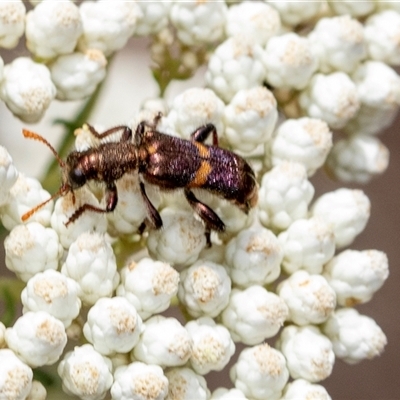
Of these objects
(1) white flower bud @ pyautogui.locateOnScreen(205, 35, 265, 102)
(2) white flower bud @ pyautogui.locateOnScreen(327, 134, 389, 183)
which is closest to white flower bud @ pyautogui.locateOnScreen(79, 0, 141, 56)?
(1) white flower bud @ pyautogui.locateOnScreen(205, 35, 265, 102)

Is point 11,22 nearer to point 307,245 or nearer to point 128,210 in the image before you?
point 128,210

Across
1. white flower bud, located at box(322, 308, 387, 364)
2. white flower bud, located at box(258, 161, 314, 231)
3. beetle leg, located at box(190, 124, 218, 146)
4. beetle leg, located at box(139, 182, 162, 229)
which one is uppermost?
beetle leg, located at box(190, 124, 218, 146)

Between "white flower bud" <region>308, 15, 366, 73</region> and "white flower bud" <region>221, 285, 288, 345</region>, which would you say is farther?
"white flower bud" <region>308, 15, 366, 73</region>

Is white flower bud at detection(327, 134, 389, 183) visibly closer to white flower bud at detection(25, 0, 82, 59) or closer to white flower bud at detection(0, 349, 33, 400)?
white flower bud at detection(25, 0, 82, 59)

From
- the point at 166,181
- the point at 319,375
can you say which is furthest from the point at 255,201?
the point at 319,375

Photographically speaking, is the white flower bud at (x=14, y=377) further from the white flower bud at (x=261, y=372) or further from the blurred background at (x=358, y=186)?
the blurred background at (x=358, y=186)

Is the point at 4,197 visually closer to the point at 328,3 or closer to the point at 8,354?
the point at 8,354

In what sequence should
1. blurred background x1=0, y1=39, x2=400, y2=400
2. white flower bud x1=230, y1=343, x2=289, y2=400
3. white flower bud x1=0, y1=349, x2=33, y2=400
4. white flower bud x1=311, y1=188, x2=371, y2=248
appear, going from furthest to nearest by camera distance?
blurred background x1=0, y1=39, x2=400, y2=400, white flower bud x1=311, y1=188, x2=371, y2=248, white flower bud x1=230, y1=343, x2=289, y2=400, white flower bud x1=0, y1=349, x2=33, y2=400

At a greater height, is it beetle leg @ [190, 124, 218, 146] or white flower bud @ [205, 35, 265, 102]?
white flower bud @ [205, 35, 265, 102]
